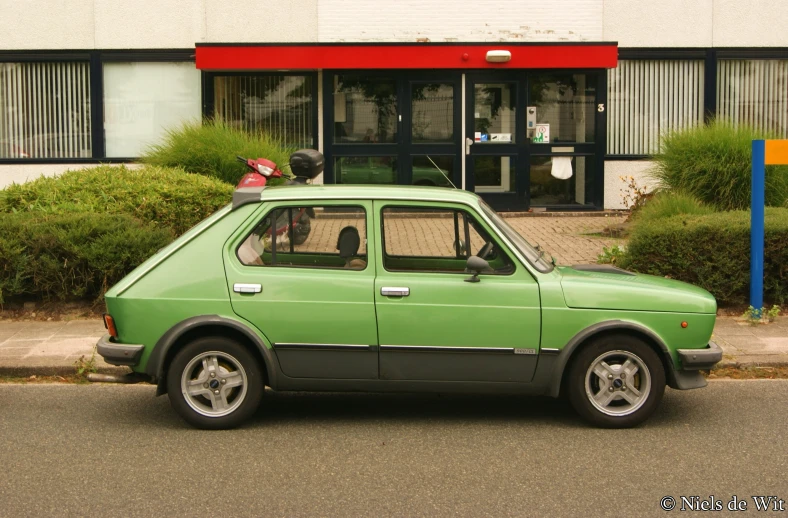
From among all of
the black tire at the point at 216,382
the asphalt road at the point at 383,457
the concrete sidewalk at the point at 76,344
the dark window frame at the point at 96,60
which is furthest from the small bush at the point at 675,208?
the dark window frame at the point at 96,60

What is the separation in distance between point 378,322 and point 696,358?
1.96 meters

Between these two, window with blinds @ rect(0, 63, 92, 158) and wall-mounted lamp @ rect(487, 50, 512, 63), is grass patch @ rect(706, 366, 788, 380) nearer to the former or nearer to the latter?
wall-mounted lamp @ rect(487, 50, 512, 63)

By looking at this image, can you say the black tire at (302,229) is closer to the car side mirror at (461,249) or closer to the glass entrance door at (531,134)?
the car side mirror at (461,249)

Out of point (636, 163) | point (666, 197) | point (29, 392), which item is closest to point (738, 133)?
point (666, 197)

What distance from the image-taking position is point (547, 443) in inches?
249

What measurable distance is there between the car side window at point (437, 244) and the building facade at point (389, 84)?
36.1 feet

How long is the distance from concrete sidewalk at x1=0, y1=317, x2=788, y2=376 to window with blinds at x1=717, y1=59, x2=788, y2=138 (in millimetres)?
9263

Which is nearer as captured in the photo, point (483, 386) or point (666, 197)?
point (483, 386)

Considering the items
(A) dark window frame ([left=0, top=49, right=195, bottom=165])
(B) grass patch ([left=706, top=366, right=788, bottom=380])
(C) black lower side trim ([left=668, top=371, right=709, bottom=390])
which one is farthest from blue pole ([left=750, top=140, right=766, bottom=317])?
(A) dark window frame ([left=0, top=49, right=195, bottom=165])

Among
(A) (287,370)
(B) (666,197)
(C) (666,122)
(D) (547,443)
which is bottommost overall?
(D) (547,443)

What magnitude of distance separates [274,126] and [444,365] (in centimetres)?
1208

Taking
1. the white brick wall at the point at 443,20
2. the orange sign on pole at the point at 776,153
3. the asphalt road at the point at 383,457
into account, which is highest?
the white brick wall at the point at 443,20

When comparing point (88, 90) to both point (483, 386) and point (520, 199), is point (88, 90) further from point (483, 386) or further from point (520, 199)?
point (483, 386)

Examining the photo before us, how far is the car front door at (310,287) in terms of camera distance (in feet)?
21.2
